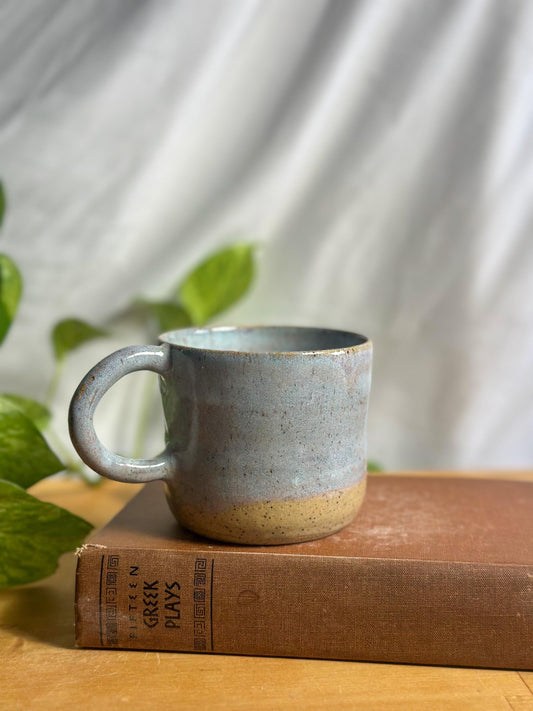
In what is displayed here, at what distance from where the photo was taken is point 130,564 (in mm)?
496

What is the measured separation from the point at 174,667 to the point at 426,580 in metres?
0.18

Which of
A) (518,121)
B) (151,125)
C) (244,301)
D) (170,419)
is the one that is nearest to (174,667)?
(170,419)

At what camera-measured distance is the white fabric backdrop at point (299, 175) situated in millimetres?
829

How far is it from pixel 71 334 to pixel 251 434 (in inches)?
16.3

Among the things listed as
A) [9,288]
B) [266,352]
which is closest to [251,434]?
[266,352]

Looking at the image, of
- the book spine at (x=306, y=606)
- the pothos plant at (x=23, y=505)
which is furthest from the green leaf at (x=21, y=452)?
the book spine at (x=306, y=606)

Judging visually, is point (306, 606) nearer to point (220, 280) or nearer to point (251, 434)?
point (251, 434)

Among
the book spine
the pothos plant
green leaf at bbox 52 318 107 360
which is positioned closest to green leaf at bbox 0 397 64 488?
the pothos plant

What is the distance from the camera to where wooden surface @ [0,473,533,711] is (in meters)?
0.44

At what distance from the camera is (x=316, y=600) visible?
48 cm

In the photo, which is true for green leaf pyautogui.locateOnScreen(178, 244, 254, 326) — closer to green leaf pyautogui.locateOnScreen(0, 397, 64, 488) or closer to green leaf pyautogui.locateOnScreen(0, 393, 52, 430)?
green leaf pyautogui.locateOnScreen(0, 393, 52, 430)

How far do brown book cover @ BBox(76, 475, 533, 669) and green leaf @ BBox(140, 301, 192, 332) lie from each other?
0.40m

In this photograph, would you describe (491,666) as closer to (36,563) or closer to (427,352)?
(36,563)

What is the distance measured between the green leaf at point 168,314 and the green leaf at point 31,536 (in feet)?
1.20
